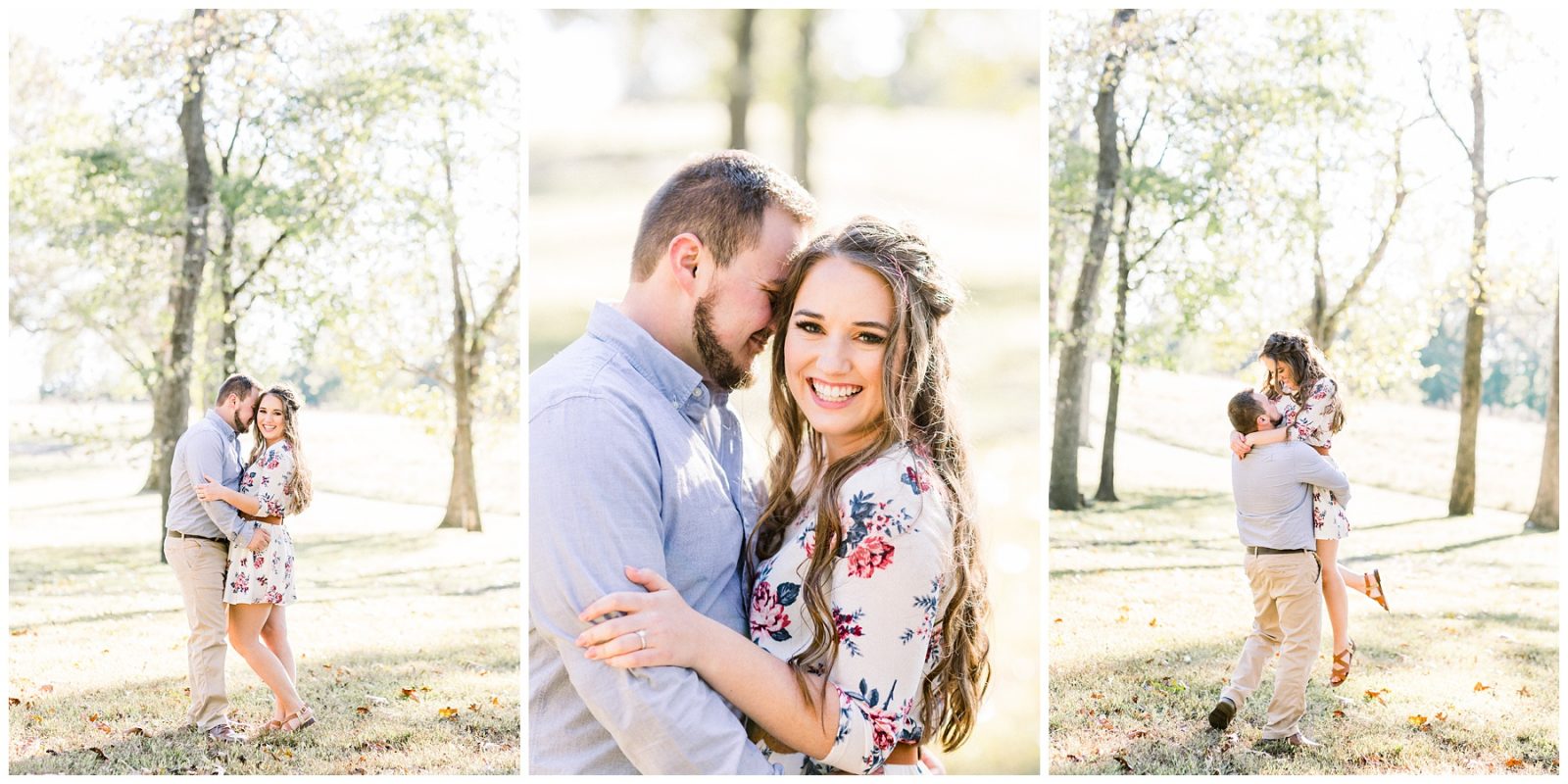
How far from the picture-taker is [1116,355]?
4070 mm

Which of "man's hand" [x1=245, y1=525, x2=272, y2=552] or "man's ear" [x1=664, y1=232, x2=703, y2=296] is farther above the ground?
"man's ear" [x1=664, y1=232, x2=703, y2=296]

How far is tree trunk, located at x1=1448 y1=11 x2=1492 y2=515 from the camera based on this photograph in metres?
3.67

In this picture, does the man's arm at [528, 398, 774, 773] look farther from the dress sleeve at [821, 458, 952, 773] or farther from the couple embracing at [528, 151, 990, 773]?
the dress sleeve at [821, 458, 952, 773]

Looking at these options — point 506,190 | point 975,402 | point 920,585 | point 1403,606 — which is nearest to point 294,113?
point 506,190

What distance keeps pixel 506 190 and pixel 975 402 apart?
212 centimetres

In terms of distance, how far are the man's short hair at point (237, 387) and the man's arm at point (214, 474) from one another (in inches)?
6.3

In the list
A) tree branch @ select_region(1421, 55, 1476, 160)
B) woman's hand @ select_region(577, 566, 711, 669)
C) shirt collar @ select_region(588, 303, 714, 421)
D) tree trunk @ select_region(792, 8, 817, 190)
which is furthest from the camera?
tree trunk @ select_region(792, 8, 817, 190)

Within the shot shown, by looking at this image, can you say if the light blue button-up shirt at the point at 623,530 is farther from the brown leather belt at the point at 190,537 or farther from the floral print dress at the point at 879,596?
the brown leather belt at the point at 190,537

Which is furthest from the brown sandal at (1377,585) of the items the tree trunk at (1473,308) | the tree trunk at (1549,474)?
the tree trunk at (1549,474)

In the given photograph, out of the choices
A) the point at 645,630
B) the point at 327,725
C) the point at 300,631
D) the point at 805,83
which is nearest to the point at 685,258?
the point at 645,630

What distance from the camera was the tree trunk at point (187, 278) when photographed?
165 inches

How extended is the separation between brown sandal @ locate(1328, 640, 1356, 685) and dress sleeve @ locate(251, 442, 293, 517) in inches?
130

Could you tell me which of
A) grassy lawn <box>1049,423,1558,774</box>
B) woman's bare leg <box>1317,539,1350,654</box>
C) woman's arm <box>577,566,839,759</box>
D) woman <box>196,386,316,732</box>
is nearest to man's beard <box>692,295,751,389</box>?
woman's arm <box>577,566,839,759</box>

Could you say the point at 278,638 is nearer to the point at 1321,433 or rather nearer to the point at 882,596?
the point at 882,596
